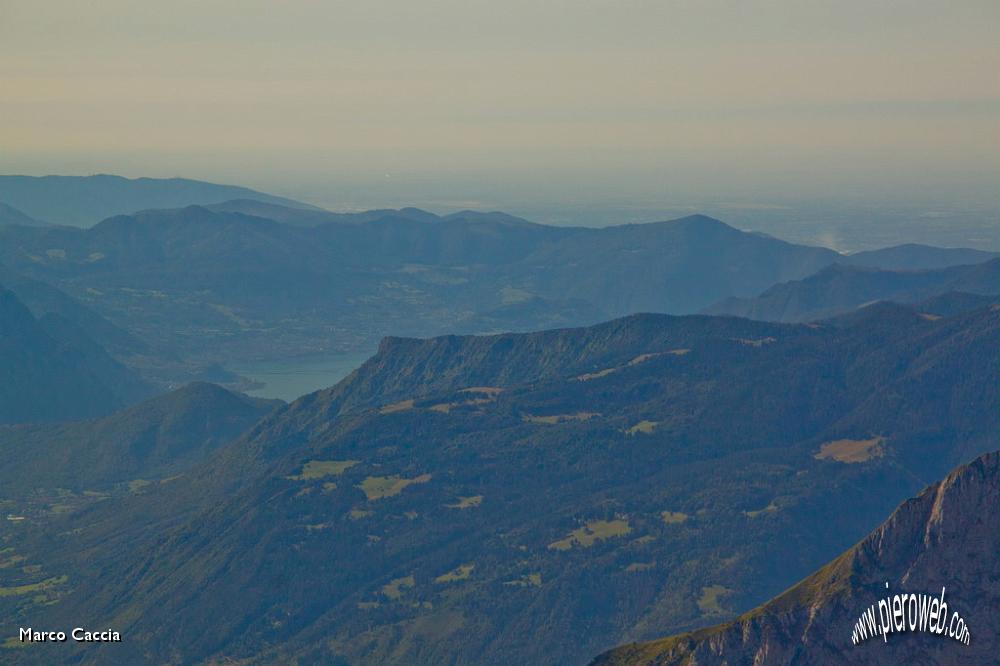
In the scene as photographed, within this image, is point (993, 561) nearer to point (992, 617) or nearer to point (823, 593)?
point (992, 617)

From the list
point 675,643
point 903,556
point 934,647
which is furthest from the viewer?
point 675,643

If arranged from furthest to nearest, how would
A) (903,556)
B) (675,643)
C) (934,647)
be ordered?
(675,643)
(903,556)
(934,647)

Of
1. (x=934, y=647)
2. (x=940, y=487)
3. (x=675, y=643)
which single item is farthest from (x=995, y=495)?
(x=675, y=643)

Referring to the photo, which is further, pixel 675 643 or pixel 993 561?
pixel 675 643

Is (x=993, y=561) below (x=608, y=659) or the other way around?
the other way around

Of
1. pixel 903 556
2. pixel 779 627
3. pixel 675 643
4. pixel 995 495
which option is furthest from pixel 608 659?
pixel 995 495

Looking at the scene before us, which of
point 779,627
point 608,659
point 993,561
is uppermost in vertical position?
point 993,561
